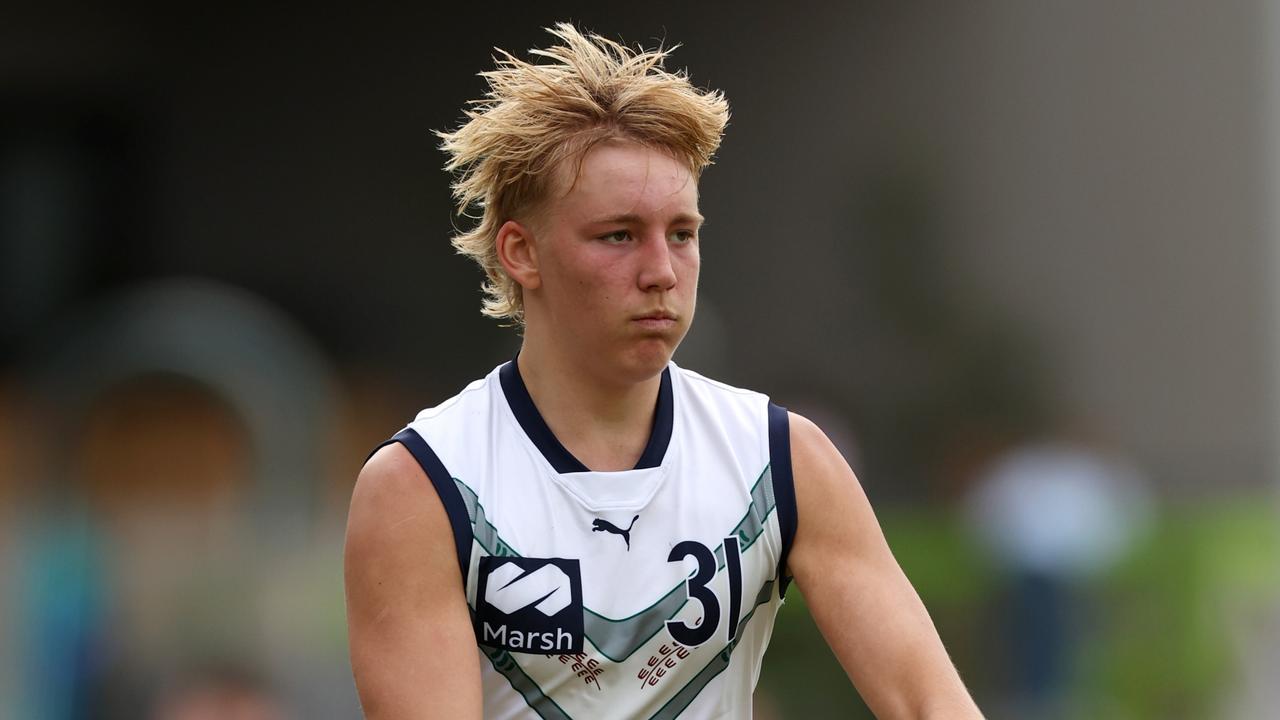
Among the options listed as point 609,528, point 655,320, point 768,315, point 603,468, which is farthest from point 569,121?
point 768,315

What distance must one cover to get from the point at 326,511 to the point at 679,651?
9.18m

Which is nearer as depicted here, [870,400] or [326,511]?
[326,511]

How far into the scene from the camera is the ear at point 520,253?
4.04 metres

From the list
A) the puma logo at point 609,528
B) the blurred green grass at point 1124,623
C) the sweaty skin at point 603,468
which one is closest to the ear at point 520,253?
the sweaty skin at point 603,468

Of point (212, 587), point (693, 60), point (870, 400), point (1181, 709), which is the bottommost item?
point (1181, 709)

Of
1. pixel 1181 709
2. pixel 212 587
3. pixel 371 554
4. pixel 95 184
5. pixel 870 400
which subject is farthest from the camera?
pixel 870 400

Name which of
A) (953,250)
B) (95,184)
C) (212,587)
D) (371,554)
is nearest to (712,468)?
(371,554)

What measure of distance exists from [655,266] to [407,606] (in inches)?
34.9

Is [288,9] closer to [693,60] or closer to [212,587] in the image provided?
[693,60]

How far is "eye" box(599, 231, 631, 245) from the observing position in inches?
154

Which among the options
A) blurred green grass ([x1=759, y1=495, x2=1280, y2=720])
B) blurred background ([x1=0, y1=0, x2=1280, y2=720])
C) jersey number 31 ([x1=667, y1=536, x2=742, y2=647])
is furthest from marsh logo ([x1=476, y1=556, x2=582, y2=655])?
blurred green grass ([x1=759, y1=495, x2=1280, y2=720])

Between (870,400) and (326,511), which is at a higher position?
(870,400)

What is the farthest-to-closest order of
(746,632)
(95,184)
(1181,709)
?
(95,184) < (1181,709) < (746,632)

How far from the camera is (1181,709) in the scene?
12672 mm
